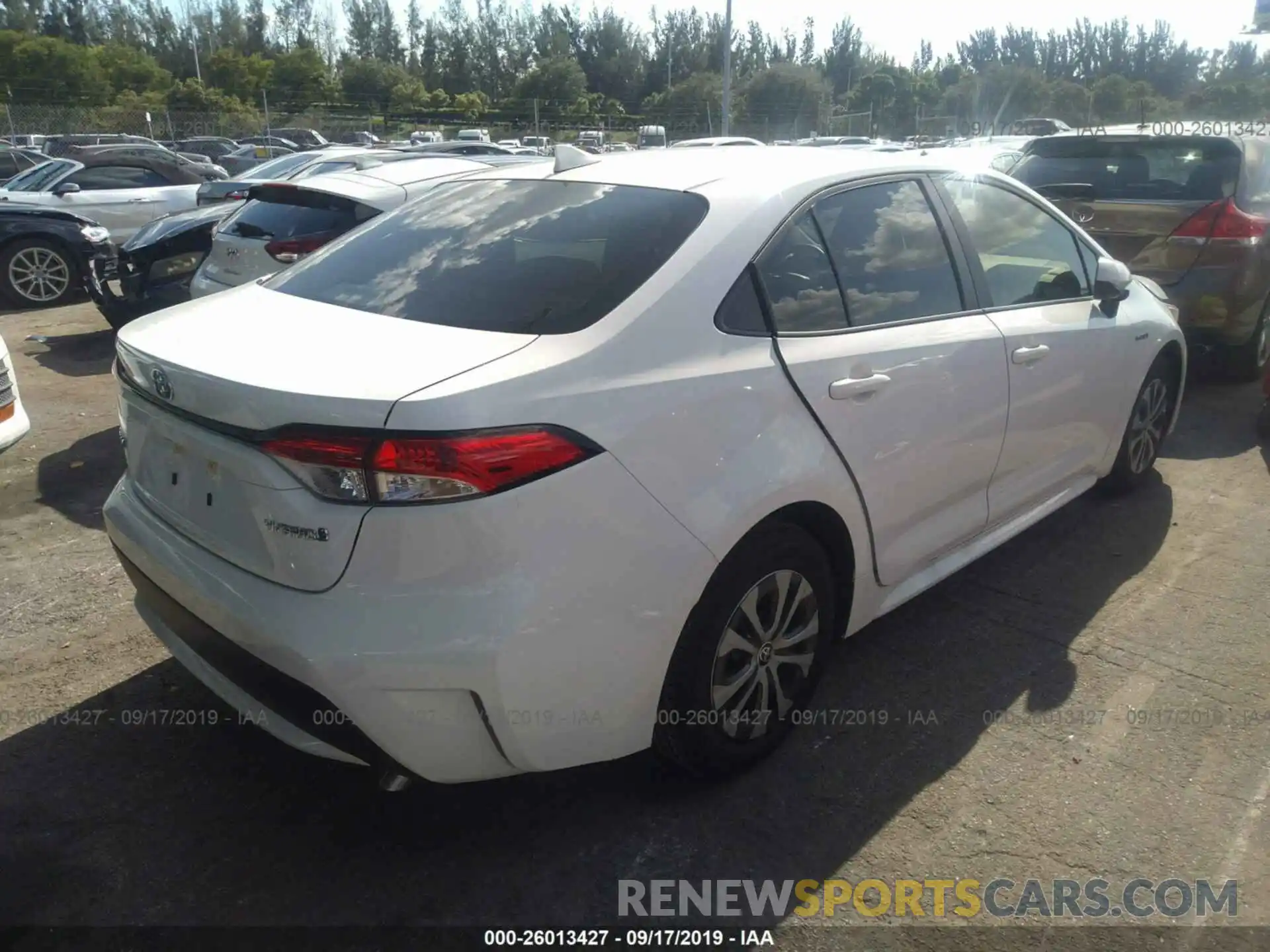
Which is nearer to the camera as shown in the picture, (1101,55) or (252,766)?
(252,766)

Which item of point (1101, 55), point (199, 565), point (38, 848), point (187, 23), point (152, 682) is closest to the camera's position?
point (199, 565)

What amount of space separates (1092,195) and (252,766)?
253 inches

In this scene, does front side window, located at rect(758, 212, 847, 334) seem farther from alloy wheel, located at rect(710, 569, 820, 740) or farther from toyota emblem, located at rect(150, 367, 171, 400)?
toyota emblem, located at rect(150, 367, 171, 400)

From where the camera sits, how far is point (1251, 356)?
6.75 m

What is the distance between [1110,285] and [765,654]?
2.36m

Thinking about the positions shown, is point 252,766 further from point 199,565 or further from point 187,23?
point 187,23

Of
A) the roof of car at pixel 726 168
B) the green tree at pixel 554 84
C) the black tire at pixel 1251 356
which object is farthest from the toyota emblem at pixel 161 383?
the green tree at pixel 554 84

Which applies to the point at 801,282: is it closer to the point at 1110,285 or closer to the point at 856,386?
the point at 856,386

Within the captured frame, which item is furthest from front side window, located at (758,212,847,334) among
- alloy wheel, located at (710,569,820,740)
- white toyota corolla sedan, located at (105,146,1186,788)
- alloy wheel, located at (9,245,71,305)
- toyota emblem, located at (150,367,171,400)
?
alloy wheel, located at (9,245,71,305)

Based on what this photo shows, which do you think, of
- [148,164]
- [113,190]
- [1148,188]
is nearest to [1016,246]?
[1148,188]

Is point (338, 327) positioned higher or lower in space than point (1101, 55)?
lower

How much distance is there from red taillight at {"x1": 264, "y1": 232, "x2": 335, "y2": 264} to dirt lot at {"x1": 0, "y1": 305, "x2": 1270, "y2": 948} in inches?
102

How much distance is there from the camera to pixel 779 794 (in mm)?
2723

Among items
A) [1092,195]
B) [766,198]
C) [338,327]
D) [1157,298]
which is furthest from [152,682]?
[1092,195]
